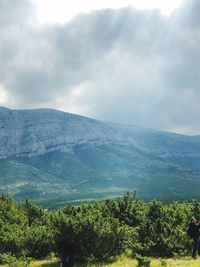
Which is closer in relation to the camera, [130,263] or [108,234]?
[130,263]

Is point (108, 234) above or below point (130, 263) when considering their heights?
above

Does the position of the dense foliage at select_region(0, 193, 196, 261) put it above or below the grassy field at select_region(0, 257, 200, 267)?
above

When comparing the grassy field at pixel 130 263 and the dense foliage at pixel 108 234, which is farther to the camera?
the dense foliage at pixel 108 234

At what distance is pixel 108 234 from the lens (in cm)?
2778

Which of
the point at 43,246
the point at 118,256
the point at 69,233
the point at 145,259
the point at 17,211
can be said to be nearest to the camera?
the point at 145,259

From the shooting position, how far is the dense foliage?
90.1 feet

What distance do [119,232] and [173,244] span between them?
174 inches

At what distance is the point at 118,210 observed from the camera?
3553cm

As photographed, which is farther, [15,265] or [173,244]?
[173,244]

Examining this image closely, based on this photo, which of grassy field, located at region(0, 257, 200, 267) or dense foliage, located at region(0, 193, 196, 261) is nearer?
grassy field, located at region(0, 257, 200, 267)

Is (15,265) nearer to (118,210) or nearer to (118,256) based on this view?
(118,256)

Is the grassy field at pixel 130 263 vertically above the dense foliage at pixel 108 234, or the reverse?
the dense foliage at pixel 108 234

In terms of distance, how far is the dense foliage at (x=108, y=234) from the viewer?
90.1ft

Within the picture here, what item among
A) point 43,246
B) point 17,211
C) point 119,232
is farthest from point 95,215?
point 17,211
